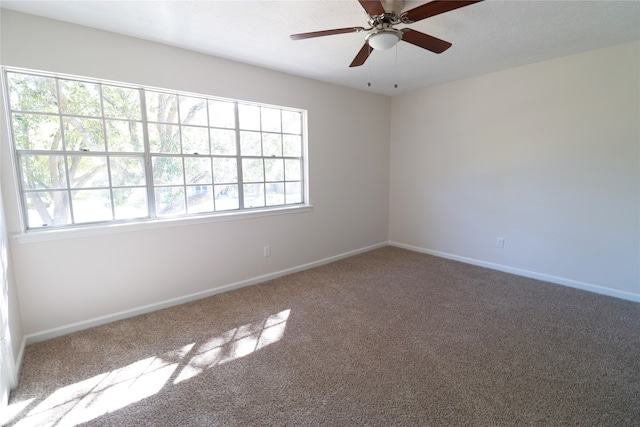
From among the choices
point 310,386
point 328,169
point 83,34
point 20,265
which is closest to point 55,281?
point 20,265

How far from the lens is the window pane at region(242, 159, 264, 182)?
339cm

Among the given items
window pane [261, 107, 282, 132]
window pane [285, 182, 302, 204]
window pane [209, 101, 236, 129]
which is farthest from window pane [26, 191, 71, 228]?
window pane [285, 182, 302, 204]

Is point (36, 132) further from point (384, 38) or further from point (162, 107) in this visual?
point (384, 38)

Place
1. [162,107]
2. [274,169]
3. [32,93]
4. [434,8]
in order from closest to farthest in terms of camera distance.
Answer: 1. [434,8]
2. [32,93]
3. [162,107]
4. [274,169]

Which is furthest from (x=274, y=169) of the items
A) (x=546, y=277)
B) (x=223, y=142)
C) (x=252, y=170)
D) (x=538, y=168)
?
(x=546, y=277)

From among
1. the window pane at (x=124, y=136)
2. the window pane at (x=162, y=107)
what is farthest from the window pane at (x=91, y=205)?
the window pane at (x=162, y=107)

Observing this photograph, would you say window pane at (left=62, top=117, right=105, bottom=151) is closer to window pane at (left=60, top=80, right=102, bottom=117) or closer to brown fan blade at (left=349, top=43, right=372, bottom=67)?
window pane at (left=60, top=80, right=102, bottom=117)

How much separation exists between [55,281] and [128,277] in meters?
0.49

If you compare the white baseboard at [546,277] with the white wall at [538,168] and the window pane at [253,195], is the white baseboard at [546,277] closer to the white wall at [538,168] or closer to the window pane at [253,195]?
the white wall at [538,168]

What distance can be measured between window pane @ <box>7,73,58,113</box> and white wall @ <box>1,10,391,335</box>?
14 cm

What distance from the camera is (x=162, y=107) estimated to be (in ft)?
9.11

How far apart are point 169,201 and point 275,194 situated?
1247 mm

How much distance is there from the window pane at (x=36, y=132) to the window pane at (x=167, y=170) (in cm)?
70

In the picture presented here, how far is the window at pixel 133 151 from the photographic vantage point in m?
2.25
